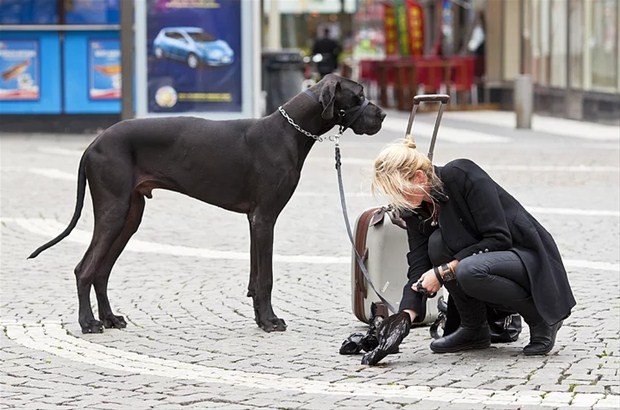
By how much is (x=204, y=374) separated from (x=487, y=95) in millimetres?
25373

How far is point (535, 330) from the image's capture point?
698 centimetres

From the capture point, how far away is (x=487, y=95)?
31.5m

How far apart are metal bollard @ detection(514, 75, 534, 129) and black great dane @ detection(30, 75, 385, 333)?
15400 mm

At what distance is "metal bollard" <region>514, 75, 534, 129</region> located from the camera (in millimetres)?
22922

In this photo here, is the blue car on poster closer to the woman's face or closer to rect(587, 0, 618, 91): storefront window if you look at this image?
rect(587, 0, 618, 91): storefront window

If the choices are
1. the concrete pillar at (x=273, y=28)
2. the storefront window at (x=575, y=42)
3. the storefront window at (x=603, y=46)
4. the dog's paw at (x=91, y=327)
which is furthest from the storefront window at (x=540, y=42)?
the dog's paw at (x=91, y=327)

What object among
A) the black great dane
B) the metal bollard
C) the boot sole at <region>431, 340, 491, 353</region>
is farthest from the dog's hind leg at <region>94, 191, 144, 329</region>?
the metal bollard

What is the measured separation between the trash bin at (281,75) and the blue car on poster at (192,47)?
4.20 meters

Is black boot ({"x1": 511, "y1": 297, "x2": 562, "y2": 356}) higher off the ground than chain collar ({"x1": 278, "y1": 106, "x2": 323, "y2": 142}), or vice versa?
chain collar ({"x1": 278, "y1": 106, "x2": 323, "y2": 142})

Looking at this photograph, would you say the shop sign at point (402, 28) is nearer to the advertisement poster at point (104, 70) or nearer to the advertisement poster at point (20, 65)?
the advertisement poster at point (104, 70)

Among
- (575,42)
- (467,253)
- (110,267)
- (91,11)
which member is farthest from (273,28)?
(467,253)

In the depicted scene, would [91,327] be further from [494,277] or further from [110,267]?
[494,277]

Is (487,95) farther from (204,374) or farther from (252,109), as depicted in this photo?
(204,374)

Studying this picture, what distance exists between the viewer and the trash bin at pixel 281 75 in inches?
998
